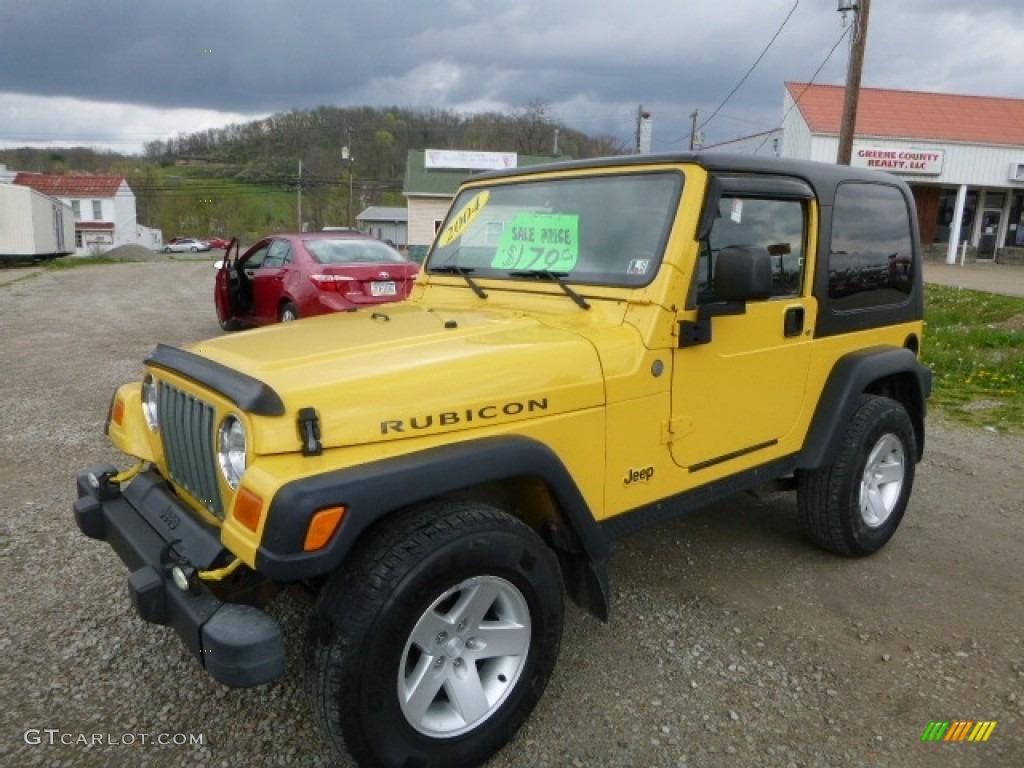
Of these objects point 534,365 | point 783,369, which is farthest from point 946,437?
point 534,365

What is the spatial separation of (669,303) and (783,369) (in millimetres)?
890

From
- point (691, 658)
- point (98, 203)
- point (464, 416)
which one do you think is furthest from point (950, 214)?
point (98, 203)

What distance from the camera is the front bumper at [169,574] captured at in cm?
201

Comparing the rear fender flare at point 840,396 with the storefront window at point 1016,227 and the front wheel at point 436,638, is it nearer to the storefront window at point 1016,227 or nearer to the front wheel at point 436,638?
the front wheel at point 436,638

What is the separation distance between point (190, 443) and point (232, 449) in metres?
0.34

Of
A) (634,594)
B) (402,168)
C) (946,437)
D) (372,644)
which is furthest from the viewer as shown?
(402,168)

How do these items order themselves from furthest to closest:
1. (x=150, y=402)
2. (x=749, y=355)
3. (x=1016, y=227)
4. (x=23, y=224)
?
1. (x=23, y=224)
2. (x=1016, y=227)
3. (x=749, y=355)
4. (x=150, y=402)

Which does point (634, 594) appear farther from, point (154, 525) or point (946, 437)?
point (946, 437)

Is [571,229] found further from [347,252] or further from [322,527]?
[347,252]

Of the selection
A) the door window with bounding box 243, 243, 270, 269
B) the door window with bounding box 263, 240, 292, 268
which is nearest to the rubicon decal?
the door window with bounding box 263, 240, 292, 268

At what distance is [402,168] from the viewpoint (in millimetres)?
55344

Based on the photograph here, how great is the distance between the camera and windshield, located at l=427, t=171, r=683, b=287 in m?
2.97

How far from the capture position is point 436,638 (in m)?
2.31

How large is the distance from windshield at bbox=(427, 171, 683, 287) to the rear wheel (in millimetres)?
5687
